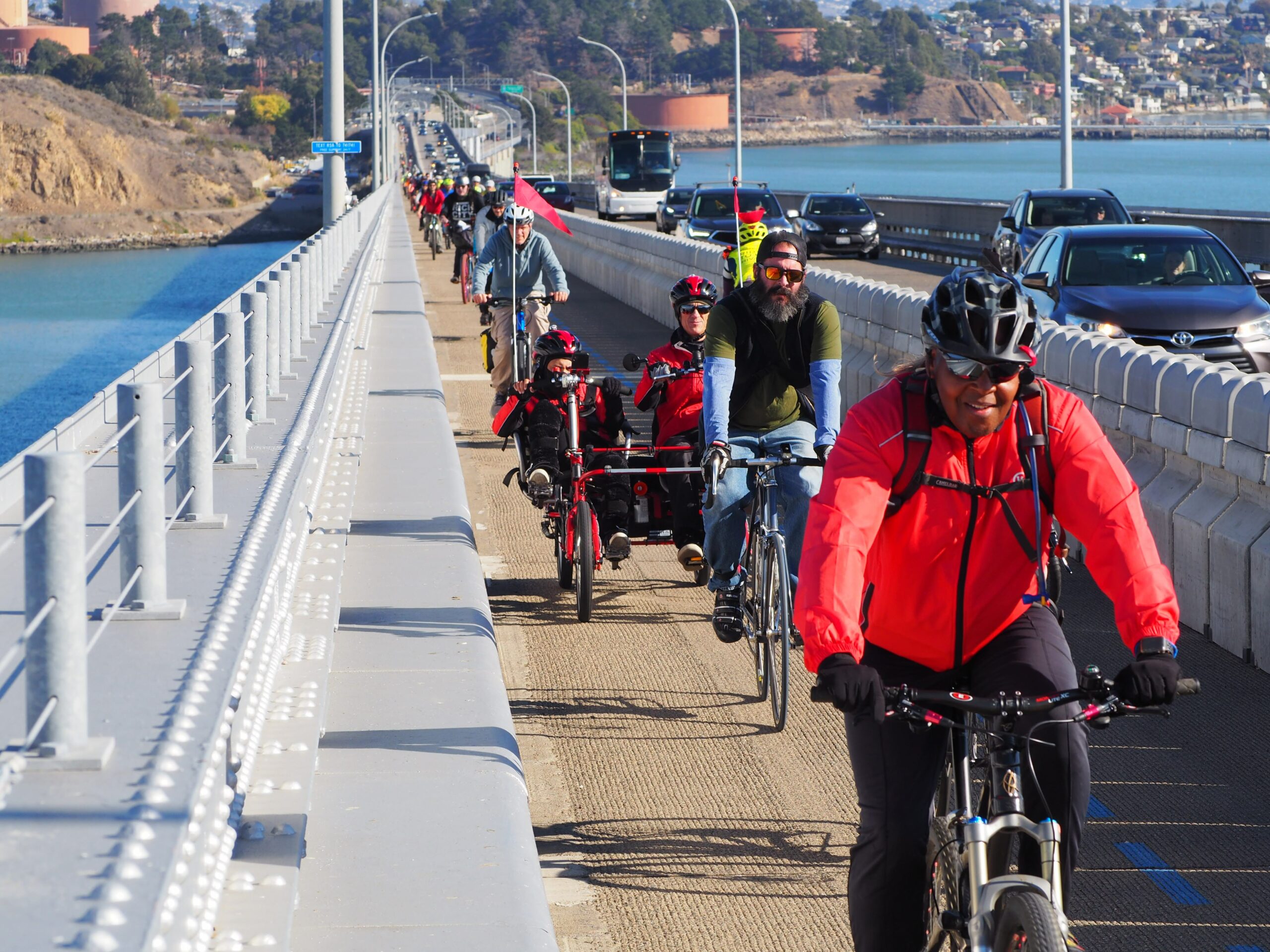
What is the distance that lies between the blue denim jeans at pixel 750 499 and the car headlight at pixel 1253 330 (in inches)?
387

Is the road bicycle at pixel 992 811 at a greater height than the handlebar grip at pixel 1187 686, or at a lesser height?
lesser

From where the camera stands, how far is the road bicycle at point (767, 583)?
24.1ft

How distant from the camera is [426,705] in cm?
592

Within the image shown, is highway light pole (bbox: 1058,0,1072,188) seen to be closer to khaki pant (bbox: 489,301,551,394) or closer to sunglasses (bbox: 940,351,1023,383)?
khaki pant (bbox: 489,301,551,394)

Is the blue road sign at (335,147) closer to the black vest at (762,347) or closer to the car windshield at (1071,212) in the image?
the car windshield at (1071,212)

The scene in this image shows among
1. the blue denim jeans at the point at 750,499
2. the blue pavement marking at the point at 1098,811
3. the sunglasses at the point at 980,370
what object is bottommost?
the blue pavement marking at the point at 1098,811

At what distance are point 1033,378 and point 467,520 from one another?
18.7ft

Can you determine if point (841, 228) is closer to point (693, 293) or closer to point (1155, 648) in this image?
point (693, 293)

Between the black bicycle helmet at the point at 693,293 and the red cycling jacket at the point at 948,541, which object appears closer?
the red cycling jacket at the point at 948,541

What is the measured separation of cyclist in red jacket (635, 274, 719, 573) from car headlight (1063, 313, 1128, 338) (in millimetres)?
7653

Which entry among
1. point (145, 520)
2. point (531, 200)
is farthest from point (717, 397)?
point (531, 200)

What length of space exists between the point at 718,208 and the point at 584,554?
32.8 m

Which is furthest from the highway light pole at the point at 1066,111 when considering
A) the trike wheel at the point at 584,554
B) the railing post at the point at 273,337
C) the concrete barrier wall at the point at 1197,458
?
the trike wheel at the point at 584,554

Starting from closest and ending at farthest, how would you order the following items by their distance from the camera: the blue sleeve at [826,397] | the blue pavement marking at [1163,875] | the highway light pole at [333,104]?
the blue pavement marking at [1163,875] → the blue sleeve at [826,397] → the highway light pole at [333,104]
